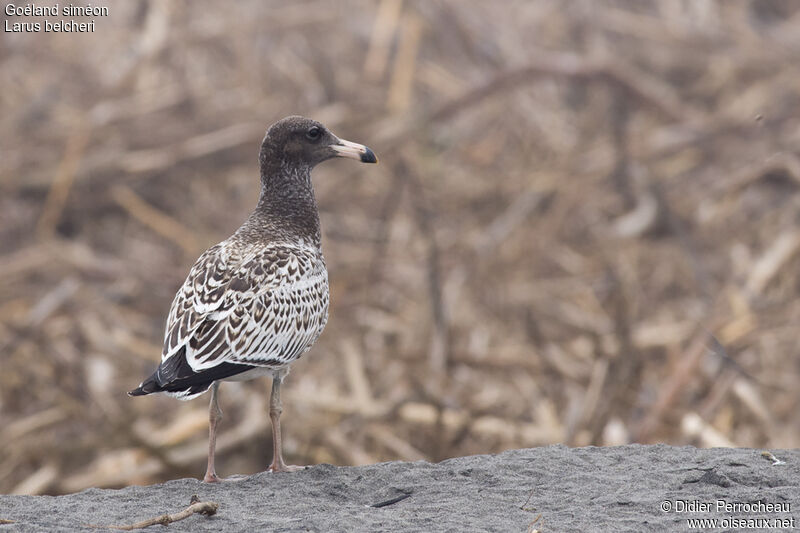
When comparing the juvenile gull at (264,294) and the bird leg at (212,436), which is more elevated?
the juvenile gull at (264,294)

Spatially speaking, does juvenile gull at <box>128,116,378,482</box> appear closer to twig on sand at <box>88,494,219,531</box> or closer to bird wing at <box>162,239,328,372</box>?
bird wing at <box>162,239,328,372</box>

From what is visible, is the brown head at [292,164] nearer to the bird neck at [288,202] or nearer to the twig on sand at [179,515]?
the bird neck at [288,202]

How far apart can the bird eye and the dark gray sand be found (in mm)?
1824

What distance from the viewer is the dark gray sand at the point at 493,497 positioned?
539 cm

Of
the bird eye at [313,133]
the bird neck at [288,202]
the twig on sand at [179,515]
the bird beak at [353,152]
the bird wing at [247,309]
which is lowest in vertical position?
the twig on sand at [179,515]

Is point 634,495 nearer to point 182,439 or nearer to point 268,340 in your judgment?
point 268,340

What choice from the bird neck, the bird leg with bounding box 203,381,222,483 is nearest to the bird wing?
the bird neck

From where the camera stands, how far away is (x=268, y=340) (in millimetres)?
6168

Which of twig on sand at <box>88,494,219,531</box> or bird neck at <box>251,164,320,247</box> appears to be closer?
twig on sand at <box>88,494,219,531</box>

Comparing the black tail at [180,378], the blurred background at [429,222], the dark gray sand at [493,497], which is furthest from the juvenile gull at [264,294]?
the blurred background at [429,222]

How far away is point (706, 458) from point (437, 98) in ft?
34.1

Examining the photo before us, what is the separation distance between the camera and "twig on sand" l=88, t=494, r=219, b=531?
5.27m

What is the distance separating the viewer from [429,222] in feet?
42.8

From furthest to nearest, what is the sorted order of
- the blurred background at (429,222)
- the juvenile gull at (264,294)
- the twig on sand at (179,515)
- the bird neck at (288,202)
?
the blurred background at (429,222) < the bird neck at (288,202) < the juvenile gull at (264,294) < the twig on sand at (179,515)
